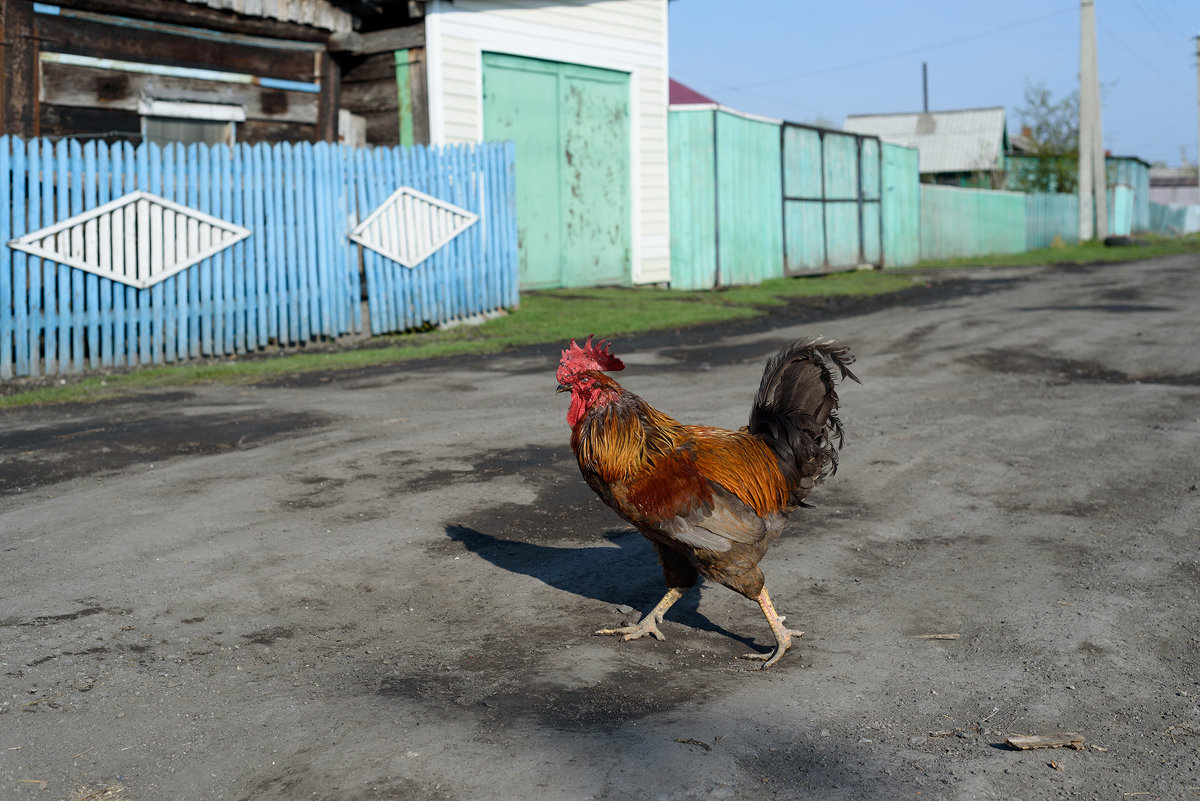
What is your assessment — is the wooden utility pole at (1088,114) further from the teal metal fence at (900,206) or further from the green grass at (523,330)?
the green grass at (523,330)

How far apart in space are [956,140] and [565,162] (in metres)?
43.6

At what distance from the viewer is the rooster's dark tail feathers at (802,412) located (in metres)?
4.91

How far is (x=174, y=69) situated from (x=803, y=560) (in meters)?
13.0

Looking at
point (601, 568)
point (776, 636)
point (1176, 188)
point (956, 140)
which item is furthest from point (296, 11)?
point (1176, 188)

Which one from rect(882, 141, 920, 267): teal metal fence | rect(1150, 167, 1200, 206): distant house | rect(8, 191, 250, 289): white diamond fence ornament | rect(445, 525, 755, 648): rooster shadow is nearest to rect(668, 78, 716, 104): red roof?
rect(882, 141, 920, 267): teal metal fence

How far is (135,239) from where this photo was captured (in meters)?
12.0

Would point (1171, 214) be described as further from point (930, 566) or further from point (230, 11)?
point (930, 566)

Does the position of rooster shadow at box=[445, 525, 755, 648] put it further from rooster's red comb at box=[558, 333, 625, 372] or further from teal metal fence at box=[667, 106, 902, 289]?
teal metal fence at box=[667, 106, 902, 289]

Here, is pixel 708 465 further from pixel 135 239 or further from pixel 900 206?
pixel 900 206

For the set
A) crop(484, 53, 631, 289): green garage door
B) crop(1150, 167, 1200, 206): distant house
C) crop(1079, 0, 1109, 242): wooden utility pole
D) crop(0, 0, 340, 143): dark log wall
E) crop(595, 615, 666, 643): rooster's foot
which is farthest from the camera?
crop(1150, 167, 1200, 206): distant house

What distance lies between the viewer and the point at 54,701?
405cm

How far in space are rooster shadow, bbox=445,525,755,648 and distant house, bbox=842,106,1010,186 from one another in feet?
161

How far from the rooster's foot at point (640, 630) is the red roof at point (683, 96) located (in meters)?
28.2

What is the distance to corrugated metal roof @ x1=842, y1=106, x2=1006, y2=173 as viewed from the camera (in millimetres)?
54719
